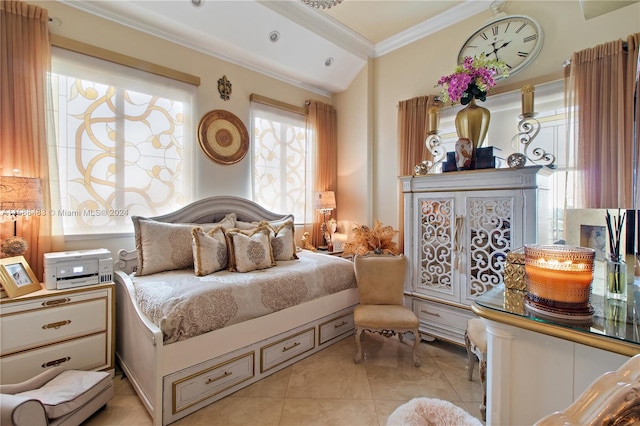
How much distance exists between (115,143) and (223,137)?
1044 mm

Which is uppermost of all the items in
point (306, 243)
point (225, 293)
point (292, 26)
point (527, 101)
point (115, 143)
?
point (292, 26)

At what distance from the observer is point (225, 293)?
1.95 meters

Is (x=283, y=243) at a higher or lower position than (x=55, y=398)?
higher

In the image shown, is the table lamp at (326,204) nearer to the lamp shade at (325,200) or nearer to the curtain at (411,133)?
the lamp shade at (325,200)

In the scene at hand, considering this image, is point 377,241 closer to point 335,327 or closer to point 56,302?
point 335,327

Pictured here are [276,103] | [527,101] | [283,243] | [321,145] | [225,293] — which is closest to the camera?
[225,293]

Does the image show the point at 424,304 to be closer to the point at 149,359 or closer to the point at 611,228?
the point at 611,228

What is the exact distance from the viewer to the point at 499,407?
0.80m

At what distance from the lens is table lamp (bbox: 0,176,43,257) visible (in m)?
1.88

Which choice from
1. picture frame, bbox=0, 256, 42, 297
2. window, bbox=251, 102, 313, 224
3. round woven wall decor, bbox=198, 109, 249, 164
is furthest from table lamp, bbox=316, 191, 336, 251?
picture frame, bbox=0, 256, 42, 297

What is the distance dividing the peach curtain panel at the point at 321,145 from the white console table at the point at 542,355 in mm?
3332

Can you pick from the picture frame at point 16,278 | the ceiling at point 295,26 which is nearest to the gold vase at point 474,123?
the ceiling at point 295,26

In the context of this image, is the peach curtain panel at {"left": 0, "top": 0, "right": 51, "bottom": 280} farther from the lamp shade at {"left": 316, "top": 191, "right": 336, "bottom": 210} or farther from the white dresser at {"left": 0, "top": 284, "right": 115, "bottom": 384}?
the lamp shade at {"left": 316, "top": 191, "right": 336, "bottom": 210}

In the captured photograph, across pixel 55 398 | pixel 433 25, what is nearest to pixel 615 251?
pixel 55 398
